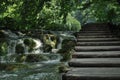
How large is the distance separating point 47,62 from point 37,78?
5446 mm

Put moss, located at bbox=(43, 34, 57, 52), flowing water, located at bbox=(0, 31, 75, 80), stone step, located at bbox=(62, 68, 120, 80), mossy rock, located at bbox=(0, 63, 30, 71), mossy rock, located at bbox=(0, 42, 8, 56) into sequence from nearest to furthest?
stone step, located at bbox=(62, 68, 120, 80) < flowing water, located at bbox=(0, 31, 75, 80) < mossy rock, located at bbox=(0, 63, 30, 71) < mossy rock, located at bbox=(0, 42, 8, 56) < moss, located at bbox=(43, 34, 57, 52)

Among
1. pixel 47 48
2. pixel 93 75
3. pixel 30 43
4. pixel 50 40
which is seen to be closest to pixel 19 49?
pixel 30 43

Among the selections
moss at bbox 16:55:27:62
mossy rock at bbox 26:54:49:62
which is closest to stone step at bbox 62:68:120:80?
mossy rock at bbox 26:54:49:62

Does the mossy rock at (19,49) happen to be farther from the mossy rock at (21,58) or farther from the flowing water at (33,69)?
the mossy rock at (21,58)

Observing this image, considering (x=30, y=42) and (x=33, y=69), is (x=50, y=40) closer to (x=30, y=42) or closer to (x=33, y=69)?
(x=30, y=42)

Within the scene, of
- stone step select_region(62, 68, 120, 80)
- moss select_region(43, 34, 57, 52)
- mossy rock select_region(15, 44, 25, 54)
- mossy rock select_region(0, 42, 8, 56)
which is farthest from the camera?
moss select_region(43, 34, 57, 52)

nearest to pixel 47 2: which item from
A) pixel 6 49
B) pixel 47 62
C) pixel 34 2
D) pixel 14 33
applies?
pixel 34 2

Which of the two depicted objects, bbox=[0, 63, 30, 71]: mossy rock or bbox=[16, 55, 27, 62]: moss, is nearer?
bbox=[0, 63, 30, 71]: mossy rock

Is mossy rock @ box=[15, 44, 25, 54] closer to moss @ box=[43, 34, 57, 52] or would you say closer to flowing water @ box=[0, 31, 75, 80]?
flowing water @ box=[0, 31, 75, 80]

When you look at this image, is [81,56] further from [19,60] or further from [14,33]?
[14,33]

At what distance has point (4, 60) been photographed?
826 inches

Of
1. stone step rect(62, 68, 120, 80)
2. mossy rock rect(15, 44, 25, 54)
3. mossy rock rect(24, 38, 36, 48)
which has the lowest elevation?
mossy rock rect(15, 44, 25, 54)

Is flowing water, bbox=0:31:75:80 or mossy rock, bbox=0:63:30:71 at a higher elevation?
mossy rock, bbox=0:63:30:71

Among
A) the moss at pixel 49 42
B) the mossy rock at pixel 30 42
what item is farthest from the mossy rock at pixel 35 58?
the moss at pixel 49 42
